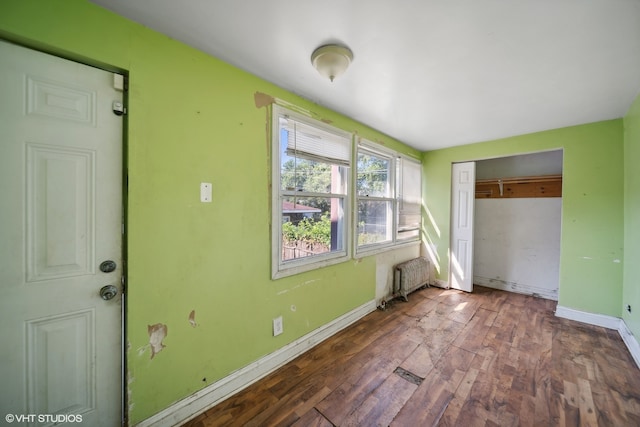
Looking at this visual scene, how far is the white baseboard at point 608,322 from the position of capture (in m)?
2.06

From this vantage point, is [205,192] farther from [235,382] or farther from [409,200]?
[409,200]

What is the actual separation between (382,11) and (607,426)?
9.08 ft

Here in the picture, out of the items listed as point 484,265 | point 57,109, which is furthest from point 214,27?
point 484,265

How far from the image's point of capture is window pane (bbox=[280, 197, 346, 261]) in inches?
82.7

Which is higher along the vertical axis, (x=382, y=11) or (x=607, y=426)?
(x=382, y=11)

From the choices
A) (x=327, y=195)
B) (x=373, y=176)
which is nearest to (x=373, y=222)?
(x=373, y=176)

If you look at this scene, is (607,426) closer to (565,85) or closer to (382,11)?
(565,85)

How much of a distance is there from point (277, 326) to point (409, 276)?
218 cm

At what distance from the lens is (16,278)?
3.42 ft

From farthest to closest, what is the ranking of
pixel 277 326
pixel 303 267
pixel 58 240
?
pixel 303 267 < pixel 277 326 < pixel 58 240

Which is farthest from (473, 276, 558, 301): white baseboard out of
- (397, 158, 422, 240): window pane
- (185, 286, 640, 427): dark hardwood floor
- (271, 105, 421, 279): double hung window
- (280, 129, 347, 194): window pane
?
(280, 129, 347, 194): window pane

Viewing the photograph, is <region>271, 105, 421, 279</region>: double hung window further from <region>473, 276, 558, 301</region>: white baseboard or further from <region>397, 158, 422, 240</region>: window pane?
<region>473, 276, 558, 301</region>: white baseboard

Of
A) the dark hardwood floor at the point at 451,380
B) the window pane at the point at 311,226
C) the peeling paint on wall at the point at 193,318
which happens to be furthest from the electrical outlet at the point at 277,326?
the peeling paint on wall at the point at 193,318

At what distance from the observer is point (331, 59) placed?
1476 mm
